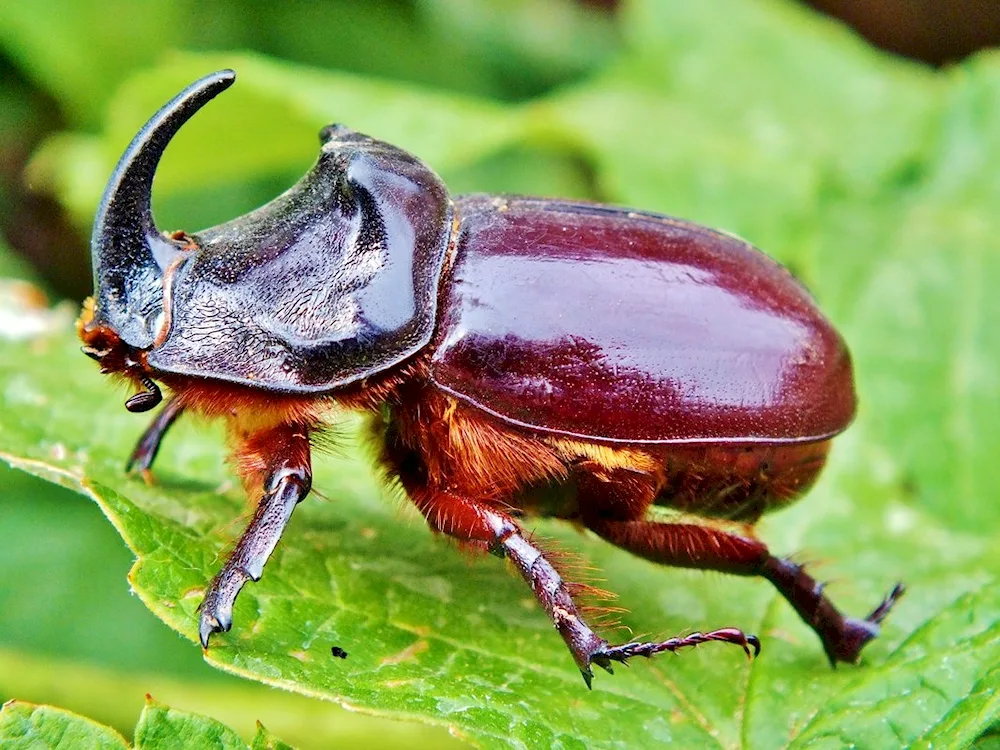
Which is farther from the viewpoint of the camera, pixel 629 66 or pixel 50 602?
pixel 629 66

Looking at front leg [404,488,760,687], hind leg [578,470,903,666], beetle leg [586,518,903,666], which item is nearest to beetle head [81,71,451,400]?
front leg [404,488,760,687]

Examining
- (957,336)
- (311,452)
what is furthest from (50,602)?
(957,336)

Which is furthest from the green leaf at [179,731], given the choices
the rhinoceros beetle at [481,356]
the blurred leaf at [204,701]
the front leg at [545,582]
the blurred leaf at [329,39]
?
the blurred leaf at [329,39]

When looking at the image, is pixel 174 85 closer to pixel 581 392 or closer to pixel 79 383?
pixel 79 383

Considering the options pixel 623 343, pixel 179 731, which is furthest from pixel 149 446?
pixel 623 343

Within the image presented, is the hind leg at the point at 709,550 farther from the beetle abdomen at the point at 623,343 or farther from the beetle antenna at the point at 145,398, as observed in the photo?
the beetle antenna at the point at 145,398

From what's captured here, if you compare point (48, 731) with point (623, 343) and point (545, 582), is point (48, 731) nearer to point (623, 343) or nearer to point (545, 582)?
point (545, 582)

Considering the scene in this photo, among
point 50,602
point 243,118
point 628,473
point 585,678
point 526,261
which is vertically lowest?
point 50,602
